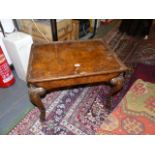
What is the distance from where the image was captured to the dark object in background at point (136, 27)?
293cm

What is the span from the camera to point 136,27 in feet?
9.91

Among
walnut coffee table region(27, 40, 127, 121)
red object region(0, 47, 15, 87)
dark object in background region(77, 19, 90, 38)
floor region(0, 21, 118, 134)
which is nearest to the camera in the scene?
walnut coffee table region(27, 40, 127, 121)

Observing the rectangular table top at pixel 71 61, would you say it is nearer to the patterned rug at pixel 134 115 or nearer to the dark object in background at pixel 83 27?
the patterned rug at pixel 134 115

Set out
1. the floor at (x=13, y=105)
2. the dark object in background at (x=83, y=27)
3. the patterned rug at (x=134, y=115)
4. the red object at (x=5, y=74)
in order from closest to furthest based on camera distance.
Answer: the patterned rug at (x=134, y=115) < the floor at (x=13, y=105) < the red object at (x=5, y=74) < the dark object in background at (x=83, y=27)

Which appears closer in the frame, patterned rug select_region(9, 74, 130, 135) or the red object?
patterned rug select_region(9, 74, 130, 135)

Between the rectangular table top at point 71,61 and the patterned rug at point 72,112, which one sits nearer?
the rectangular table top at point 71,61

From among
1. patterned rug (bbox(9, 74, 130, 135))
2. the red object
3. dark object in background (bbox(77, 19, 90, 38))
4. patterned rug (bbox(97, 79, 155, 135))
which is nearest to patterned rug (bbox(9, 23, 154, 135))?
patterned rug (bbox(9, 74, 130, 135))

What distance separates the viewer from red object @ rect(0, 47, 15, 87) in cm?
171

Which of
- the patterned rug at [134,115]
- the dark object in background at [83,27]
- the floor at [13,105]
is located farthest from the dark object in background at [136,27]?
the floor at [13,105]

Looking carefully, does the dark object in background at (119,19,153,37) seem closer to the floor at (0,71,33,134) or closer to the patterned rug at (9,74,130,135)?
the patterned rug at (9,74,130,135)

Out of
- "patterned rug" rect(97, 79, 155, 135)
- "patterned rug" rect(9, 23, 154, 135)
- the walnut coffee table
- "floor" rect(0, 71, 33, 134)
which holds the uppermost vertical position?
the walnut coffee table

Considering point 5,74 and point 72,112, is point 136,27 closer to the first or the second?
point 72,112

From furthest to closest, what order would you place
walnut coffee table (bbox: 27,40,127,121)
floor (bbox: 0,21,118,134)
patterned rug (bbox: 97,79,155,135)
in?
1. floor (bbox: 0,21,118,134)
2. patterned rug (bbox: 97,79,155,135)
3. walnut coffee table (bbox: 27,40,127,121)

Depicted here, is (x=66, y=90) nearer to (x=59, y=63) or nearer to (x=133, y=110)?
(x=59, y=63)
